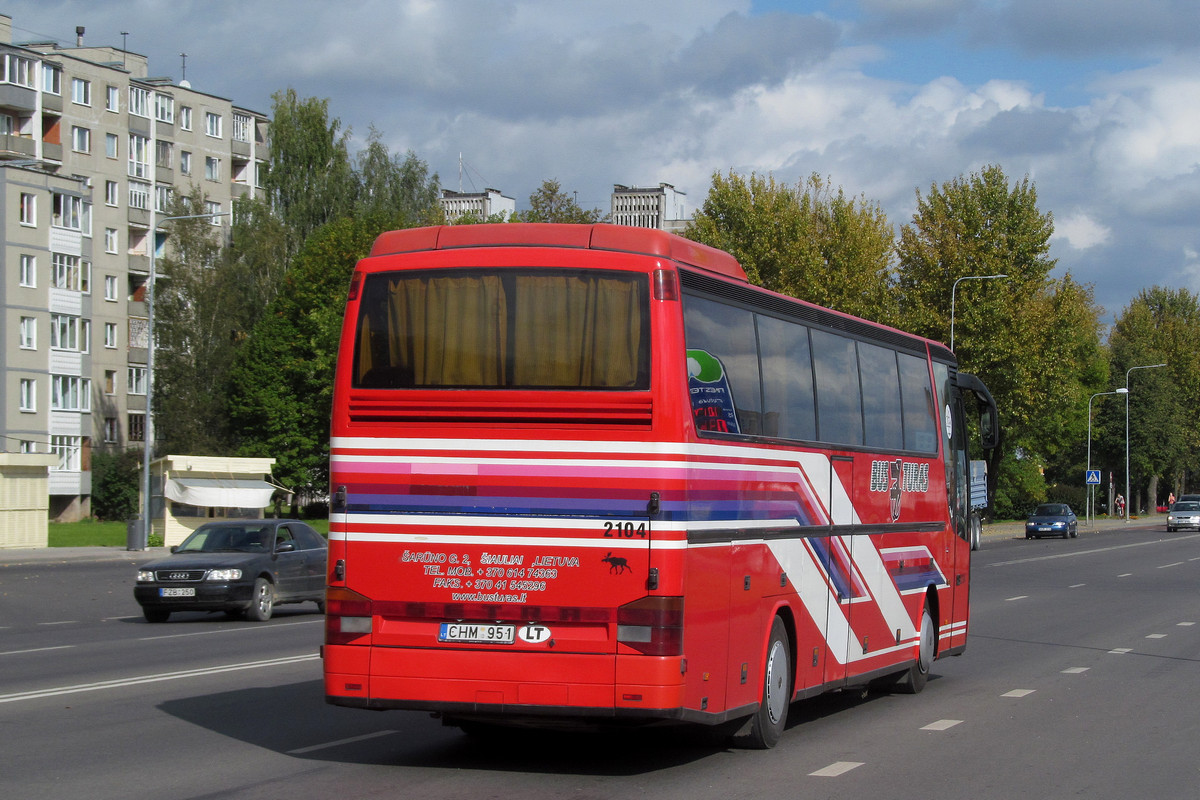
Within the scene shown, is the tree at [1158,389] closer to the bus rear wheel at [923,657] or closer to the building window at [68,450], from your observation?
the building window at [68,450]

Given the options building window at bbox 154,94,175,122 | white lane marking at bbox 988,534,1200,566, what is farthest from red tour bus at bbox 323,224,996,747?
building window at bbox 154,94,175,122

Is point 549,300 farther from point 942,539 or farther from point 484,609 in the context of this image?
point 942,539

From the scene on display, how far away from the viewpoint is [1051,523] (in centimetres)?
6184

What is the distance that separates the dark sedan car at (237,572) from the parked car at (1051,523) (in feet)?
151

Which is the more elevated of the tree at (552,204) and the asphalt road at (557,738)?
the tree at (552,204)

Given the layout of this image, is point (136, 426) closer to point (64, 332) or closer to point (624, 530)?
point (64, 332)

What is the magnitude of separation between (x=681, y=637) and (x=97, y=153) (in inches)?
3278

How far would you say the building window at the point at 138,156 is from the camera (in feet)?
284

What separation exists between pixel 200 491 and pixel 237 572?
2332 centimetres

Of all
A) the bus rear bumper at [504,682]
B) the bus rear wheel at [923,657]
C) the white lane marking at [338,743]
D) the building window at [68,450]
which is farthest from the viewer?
the building window at [68,450]

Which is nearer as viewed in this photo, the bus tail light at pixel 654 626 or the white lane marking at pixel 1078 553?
the bus tail light at pixel 654 626

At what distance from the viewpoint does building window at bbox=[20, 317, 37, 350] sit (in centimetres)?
7156

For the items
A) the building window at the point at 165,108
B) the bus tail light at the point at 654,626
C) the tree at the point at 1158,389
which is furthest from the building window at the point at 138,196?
the bus tail light at the point at 654,626

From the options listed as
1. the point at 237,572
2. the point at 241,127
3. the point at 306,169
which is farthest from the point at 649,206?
the point at 237,572
